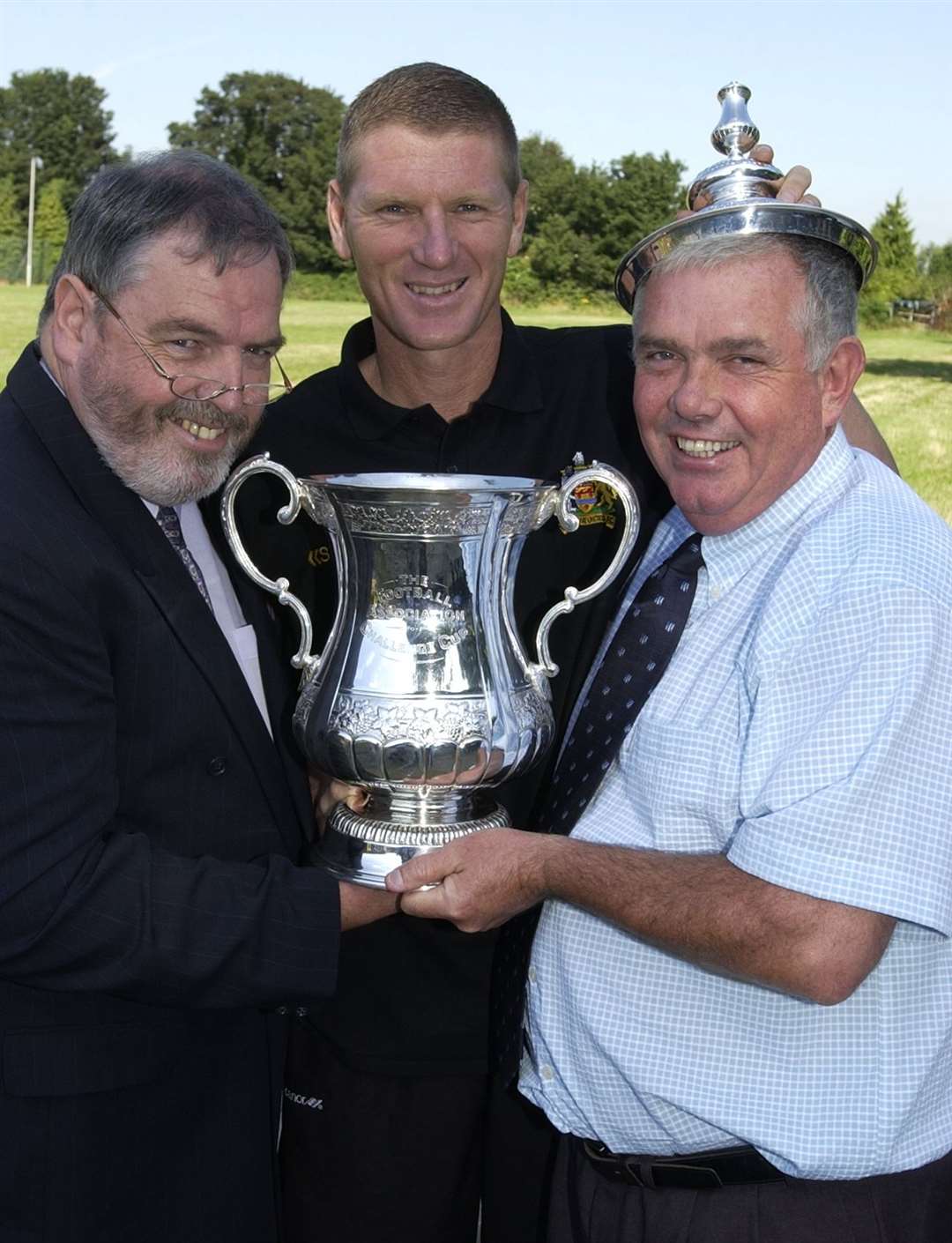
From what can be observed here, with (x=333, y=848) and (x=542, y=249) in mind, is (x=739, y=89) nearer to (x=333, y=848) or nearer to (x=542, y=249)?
(x=333, y=848)

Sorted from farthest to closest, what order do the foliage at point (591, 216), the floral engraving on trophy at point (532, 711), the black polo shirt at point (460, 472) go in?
the foliage at point (591, 216) → the black polo shirt at point (460, 472) → the floral engraving on trophy at point (532, 711)

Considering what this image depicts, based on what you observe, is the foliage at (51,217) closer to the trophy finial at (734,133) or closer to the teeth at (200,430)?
the teeth at (200,430)

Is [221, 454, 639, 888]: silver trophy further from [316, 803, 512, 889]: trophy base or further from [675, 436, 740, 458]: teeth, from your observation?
[675, 436, 740, 458]: teeth

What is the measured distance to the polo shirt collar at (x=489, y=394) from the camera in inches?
124

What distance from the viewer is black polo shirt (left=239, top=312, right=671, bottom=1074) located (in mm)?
2949

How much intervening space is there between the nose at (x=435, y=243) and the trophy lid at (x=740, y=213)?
686 mm

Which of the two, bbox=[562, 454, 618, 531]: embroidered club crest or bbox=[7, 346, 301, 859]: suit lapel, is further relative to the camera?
bbox=[562, 454, 618, 531]: embroidered club crest

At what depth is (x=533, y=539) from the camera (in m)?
3.08

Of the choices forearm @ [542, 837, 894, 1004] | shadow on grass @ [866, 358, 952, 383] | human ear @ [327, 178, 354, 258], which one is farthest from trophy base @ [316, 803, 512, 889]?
shadow on grass @ [866, 358, 952, 383]

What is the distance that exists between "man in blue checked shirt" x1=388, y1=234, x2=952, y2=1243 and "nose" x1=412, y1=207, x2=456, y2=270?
0.87 metres

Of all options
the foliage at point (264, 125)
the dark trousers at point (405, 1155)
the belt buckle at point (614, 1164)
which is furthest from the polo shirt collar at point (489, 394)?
the foliage at point (264, 125)

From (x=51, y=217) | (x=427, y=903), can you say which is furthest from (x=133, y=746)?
(x=51, y=217)

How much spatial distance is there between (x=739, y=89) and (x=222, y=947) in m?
1.90

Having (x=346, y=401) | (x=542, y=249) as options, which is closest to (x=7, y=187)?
(x=542, y=249)
